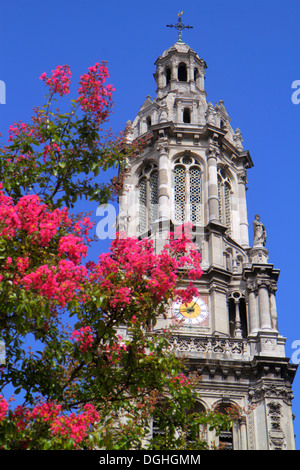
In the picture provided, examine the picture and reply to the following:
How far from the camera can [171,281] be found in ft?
61.0

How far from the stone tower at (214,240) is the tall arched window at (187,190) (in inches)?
2.1

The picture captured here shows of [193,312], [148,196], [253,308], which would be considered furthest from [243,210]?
[193,312]

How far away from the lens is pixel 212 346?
38.7 m

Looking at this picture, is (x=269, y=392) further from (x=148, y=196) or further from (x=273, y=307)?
(x=148, y=196)

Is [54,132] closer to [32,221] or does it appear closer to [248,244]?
[32,221]

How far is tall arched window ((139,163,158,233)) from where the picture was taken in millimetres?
45938

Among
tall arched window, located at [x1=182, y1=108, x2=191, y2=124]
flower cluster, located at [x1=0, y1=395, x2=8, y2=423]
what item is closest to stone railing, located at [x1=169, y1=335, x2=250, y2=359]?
tall arched window, located at [x1=182, y1=108, x2=191, y2=124]

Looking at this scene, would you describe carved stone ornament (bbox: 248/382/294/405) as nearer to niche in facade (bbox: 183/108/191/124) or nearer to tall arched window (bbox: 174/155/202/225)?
tall arched window (bbox: 174/155/202/225)

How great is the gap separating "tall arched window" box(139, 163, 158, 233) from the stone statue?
5.20m

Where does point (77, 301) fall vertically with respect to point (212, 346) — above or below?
below

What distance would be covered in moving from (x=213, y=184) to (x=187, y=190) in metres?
1.43

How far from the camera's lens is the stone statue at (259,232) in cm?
4400

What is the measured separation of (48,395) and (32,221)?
362 centimetres

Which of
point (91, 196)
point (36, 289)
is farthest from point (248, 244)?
point (36, 289)
